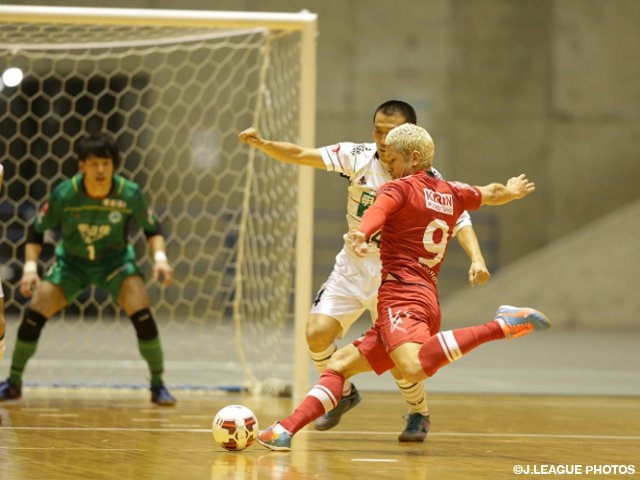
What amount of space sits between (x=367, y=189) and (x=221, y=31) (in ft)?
10.1

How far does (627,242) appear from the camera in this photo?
1591 cm

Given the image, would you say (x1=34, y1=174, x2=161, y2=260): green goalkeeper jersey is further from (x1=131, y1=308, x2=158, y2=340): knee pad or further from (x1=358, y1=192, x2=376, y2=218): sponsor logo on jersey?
(x1=358, y1=192, x2=376, y2=218): sponsor logo on jersey

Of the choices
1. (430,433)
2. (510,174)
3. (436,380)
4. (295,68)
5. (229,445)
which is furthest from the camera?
(510,174)

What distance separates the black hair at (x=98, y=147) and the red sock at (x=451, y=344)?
2.93 meters

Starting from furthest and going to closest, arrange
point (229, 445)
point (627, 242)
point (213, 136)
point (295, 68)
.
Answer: point (627, 242)
point (213, 136)
point (295, 68)
point (229, 445)

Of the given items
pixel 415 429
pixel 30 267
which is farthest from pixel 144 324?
pixel 415 429

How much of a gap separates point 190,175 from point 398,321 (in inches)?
442

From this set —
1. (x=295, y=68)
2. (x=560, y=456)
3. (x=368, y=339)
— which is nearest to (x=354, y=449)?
(x=368, y=339)

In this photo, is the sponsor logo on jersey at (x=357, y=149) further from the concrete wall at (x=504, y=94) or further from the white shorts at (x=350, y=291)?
the concrete wall at (x=504, y=94)

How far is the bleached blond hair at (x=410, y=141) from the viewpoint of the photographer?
4574 mm

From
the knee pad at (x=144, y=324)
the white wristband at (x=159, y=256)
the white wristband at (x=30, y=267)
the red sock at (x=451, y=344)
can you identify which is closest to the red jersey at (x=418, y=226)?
the red sock at (x=451, y=344)

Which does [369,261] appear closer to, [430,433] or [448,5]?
[430,433]

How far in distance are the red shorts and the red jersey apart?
61 millimetres

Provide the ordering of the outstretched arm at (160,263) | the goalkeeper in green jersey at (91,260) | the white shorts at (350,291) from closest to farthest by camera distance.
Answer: the white shorts at (350,291), the outstretched arm at (160,263), the goalkeeper in green jersey at (91,260)
